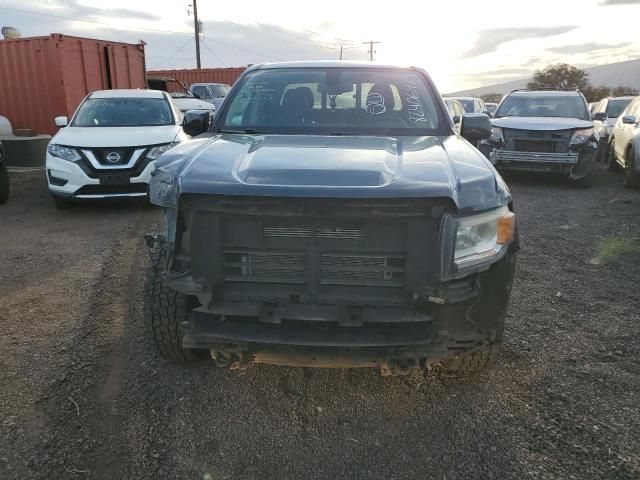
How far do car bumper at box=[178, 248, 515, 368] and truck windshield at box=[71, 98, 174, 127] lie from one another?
6.45m

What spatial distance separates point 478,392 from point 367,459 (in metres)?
0.87

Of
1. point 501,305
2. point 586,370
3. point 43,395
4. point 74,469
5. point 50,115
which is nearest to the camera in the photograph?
point 74,469

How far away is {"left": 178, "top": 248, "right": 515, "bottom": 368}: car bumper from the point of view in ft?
8.02

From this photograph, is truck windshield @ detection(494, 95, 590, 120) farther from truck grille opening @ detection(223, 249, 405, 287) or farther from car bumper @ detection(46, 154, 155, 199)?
truck grille opening @ detection(223, 249, 405, 287)

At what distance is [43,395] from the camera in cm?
297

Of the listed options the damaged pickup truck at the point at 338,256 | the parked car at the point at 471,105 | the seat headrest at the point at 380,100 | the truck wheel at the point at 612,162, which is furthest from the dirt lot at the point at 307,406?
the parked car at the point at 471,105

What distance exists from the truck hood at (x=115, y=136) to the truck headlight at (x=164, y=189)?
4.91 meters

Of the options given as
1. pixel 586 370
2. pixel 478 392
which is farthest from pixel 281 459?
pixel 586 370

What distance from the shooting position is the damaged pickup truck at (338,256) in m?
2.41

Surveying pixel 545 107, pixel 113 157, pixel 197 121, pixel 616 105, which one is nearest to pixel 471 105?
pixel 616 105

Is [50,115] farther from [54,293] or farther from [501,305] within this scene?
[501,305]

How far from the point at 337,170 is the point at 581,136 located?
26.5 feet

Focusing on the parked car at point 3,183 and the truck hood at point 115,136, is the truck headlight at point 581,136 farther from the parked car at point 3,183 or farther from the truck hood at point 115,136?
the parked car at point 3,183

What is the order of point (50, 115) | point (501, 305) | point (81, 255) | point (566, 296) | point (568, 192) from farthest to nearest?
point (50, 115), point (568, 192), point (81, 255), point (566, 296), point (501, 305)
